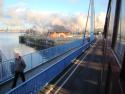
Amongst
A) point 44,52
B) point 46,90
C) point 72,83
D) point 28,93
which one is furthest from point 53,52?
point 28,93

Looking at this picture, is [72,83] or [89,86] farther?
[72,83]

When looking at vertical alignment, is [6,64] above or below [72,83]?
above

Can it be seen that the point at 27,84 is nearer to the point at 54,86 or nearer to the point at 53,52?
the point at 54,86

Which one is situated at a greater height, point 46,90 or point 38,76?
point 38,76

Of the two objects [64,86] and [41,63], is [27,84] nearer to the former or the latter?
[64,86]

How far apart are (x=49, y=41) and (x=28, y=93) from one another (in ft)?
206

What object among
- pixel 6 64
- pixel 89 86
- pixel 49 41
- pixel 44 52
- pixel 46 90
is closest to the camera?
pixel 46 90

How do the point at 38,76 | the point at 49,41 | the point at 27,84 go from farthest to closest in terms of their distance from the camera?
1. the point at 49,41
2. the point at 38,76
3. the point at 27,84

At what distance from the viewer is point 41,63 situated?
2222 centimetres

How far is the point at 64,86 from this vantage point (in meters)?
13.6

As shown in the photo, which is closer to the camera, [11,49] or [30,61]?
[30,61]

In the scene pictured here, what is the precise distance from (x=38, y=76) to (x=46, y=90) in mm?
1720

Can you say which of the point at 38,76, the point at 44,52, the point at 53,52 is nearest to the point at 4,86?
the point at 38,76

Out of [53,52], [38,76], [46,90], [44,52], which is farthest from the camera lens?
[53,52]
